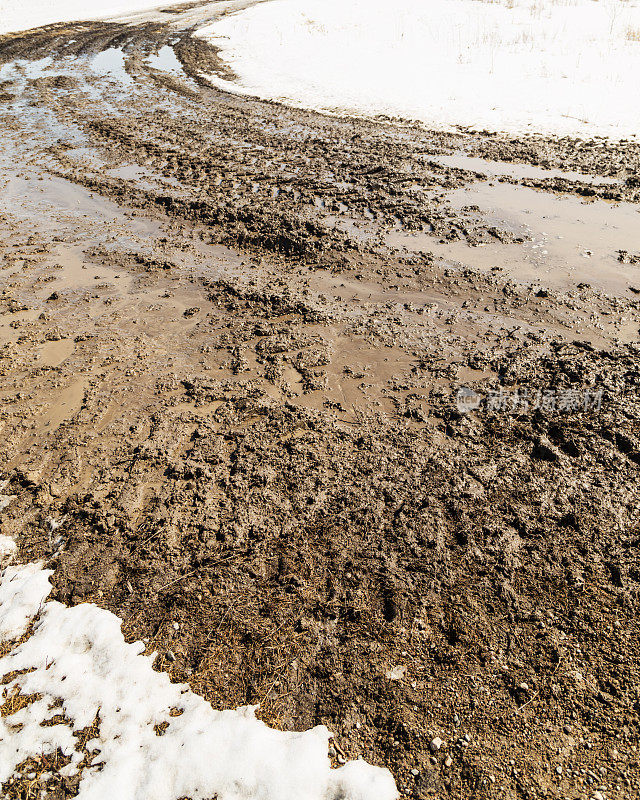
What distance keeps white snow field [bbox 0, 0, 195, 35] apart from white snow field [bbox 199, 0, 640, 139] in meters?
11.0

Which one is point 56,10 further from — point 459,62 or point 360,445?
point 360,445

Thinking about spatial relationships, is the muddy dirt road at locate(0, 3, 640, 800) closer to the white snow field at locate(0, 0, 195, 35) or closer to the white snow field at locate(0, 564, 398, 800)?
the white snow field at locate(0, 564, 398, 800)

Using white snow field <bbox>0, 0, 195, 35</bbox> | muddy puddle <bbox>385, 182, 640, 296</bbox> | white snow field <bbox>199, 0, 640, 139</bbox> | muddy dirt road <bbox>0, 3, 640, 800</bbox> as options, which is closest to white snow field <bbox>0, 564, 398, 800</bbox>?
muddy dirt road <bbox>0, 3, 640, 800</bbox>

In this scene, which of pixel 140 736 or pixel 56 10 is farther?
pixel 56 10

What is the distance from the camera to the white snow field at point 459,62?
13.2 meters

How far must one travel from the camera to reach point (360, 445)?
457 centimetres

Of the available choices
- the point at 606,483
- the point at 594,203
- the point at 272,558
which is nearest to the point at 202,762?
the point at 272,558

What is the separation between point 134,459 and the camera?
14.9 feet

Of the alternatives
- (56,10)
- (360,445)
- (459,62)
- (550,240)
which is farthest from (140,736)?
(56,10)

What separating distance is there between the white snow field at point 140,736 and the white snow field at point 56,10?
3510cm

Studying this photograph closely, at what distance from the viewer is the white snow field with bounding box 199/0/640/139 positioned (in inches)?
520

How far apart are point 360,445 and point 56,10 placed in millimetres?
43359

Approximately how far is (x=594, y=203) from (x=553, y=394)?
5499 mm

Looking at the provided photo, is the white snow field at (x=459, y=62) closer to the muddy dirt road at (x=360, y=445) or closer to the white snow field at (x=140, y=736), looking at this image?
the muddy dirt road at (x=360, y=445)
